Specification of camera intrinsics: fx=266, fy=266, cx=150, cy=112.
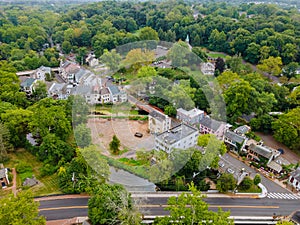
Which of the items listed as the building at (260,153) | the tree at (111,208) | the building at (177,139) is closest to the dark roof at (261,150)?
the building at (260,153)

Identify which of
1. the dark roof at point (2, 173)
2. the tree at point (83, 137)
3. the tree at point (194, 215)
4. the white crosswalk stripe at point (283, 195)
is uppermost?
the tree at point (194, 215)

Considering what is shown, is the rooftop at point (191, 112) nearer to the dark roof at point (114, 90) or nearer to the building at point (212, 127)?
the building at point (212, 127)

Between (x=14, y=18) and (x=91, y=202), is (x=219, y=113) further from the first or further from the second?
(x=14, y=18)

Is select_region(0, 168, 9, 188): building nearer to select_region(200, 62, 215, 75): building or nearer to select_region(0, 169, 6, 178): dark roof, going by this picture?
select_region(0, 169, 6, 178): dark roof

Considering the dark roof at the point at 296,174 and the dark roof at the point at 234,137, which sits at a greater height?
the dark roof at the point at 234,137

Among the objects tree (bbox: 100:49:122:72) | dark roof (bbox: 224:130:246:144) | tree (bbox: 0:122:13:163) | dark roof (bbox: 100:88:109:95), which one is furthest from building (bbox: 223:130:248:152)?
tree (bbox: 100:49:122:72)

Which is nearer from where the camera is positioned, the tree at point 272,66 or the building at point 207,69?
the tree at point 272,66

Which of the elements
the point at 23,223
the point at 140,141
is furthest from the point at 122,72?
the point at 23,223

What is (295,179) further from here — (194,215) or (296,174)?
(194,215)
